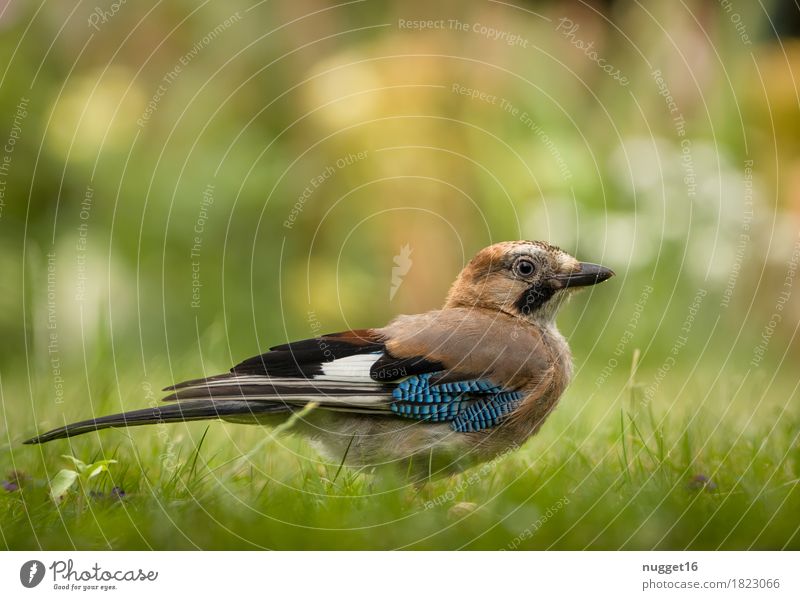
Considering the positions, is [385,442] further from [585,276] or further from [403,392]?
[585,276]

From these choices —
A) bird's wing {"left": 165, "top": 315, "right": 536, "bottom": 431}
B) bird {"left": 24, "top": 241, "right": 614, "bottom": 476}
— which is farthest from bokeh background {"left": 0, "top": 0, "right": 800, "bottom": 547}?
bird's wing {"left": 165, "top": 315, "right": 536, "bottom": 431}

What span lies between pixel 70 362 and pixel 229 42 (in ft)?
7.83

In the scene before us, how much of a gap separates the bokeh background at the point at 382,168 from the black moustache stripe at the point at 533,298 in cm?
162

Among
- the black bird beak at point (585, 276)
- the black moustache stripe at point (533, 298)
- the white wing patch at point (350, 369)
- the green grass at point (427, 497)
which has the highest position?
the black bird beak at point (585, 276)

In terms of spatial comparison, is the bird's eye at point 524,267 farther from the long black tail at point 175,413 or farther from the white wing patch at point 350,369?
the long black tail at point 175,413

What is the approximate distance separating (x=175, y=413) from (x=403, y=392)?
0.85 m

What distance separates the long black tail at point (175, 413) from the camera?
3744 mm

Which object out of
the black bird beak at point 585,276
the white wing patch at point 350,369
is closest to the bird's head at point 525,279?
the black bird beak at point 585,276

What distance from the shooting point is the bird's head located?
441cm

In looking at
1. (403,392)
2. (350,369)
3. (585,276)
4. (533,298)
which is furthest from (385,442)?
(585,276)

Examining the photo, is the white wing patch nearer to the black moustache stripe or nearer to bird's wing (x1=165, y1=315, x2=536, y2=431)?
bird's wing (x1=165, y1=315, x2=536, y2=431)

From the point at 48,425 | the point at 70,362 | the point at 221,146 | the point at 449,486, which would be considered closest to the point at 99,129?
the point at 221,146

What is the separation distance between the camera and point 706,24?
6.93m

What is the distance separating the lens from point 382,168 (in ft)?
21.3
